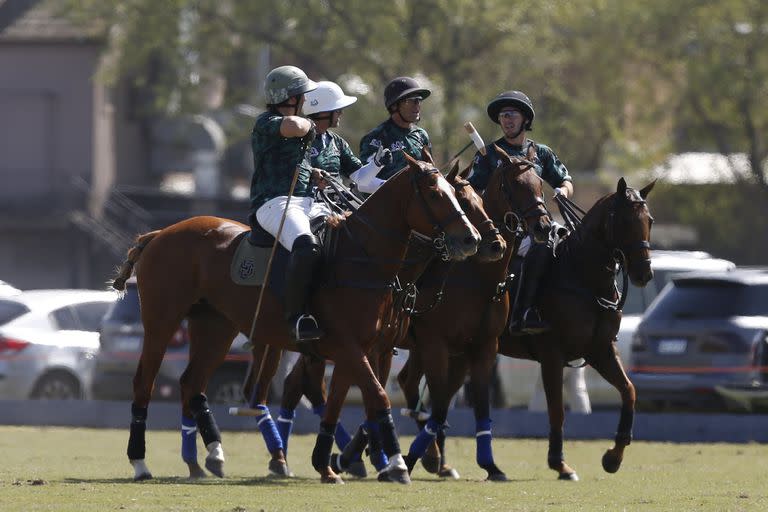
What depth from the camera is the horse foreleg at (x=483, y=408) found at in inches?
539

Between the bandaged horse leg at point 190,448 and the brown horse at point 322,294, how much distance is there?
25mm

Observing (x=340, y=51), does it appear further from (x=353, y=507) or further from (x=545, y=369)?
(x=353, y=507)

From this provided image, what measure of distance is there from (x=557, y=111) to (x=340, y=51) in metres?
5.75

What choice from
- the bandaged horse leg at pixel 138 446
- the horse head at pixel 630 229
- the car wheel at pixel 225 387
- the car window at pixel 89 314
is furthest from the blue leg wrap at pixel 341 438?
the car window at pixel 89 314

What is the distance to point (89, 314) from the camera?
2389 cm

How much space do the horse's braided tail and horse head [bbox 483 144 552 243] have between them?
268 cm

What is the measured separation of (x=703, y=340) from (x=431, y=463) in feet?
20.6

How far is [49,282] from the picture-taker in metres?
43.7

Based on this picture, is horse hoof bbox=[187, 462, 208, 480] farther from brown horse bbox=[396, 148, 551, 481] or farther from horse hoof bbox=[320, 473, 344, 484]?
brown horse bbox=[396, 148, 551, 481]

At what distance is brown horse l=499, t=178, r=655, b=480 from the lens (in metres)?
14.1

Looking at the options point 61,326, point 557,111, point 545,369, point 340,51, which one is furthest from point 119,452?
point 557,111

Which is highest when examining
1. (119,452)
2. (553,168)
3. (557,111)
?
(557,111)

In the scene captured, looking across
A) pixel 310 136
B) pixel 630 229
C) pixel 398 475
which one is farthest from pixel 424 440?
pixel 310 136

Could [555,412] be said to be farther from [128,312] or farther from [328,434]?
[128,312]
